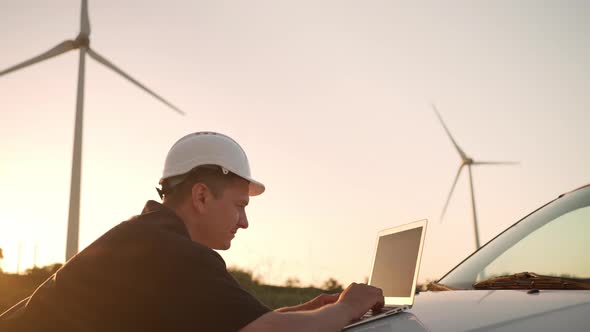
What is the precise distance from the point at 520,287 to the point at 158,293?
1422 mm

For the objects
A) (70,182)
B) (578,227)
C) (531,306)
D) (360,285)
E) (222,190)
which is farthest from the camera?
(70,182)

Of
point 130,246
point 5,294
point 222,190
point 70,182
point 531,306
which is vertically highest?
point 70,182

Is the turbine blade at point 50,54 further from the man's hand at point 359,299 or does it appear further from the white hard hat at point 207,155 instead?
the man's hand at point 359,299

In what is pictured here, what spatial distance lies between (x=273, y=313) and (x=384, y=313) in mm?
432

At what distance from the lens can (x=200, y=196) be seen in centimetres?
303

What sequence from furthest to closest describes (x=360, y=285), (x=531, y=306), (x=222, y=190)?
(x=222, y=190), (x=360, y=285), (x=531, y=306)

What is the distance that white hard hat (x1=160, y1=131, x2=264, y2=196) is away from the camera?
121 inches

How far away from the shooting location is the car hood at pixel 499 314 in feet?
7.21

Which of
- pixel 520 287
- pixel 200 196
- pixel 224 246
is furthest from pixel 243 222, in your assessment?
pixel 520 287

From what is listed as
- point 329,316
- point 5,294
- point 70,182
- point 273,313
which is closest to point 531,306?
point 329,316

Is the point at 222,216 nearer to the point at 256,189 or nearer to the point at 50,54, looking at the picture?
the point at 256,189

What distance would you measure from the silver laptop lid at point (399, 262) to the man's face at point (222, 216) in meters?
0.76

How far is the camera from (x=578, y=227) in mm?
3293

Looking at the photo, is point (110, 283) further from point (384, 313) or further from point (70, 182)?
point (70, 182)
